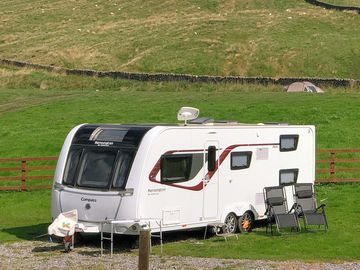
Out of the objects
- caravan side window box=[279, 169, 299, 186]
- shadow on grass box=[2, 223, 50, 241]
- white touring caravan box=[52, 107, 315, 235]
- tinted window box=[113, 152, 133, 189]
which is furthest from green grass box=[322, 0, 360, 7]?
tinted window box=[113, 152, 133, 189]

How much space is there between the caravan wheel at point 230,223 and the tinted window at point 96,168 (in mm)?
3267

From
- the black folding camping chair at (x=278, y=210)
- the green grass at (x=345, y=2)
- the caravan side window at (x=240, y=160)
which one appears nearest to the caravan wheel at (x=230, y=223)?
the black folding camping chair at (x=278, y=210)

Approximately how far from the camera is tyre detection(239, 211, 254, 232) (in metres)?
19.3

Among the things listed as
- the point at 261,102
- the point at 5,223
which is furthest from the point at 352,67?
the point at 5,223

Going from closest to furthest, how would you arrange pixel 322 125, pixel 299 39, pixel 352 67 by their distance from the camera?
pixel 322 125 → pixel 352 67 → pixel 299 39

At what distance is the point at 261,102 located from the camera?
41.8 m

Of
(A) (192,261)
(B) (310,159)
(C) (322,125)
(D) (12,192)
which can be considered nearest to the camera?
(A) (192,261)

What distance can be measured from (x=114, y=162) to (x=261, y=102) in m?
25.1

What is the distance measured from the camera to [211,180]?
18562mm

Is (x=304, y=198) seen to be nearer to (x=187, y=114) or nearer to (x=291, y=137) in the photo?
(x=291, y=137)

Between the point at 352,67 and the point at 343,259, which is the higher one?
the point at 352,67

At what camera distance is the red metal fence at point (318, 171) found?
28.0 m

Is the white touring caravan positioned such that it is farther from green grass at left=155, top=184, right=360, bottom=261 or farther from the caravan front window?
green grass at left=155, top=184, right=360, bottom=261

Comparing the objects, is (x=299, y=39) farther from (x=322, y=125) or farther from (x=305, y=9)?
(x=322, y=125)
